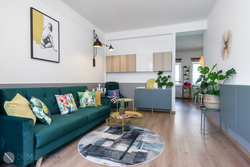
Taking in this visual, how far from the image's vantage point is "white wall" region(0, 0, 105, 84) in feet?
6.86

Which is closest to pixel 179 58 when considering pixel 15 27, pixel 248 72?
pixel 248 72

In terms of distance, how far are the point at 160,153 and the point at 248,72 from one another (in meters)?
1.69

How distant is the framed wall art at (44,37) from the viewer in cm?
246

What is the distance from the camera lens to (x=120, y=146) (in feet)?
6.96

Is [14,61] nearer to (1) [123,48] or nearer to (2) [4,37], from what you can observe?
(2) [4,37]

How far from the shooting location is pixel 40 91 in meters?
2.37

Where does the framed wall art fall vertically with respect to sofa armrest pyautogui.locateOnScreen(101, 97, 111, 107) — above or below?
above

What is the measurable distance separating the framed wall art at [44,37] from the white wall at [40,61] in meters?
0.08

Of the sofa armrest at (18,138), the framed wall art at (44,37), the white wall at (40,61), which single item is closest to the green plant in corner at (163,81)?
the white wall at (40,61)

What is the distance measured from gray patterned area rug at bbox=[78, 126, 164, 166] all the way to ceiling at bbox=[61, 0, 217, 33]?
2941mm

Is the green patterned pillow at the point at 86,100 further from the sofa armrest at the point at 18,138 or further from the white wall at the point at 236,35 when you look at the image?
the white wall at the point at 236,35

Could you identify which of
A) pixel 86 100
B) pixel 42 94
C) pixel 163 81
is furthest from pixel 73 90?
pixel 163 81

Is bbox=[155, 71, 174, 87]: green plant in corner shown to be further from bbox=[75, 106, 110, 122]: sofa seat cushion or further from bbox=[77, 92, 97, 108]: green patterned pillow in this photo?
bbox=[77, 92, 97, 108]: green patterned pillow

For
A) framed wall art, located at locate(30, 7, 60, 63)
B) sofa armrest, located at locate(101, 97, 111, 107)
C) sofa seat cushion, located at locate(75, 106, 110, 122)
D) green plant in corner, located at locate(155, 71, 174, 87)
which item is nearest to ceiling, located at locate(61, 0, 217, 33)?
framed wall art, located at locate(30, 7, 60, 63)
